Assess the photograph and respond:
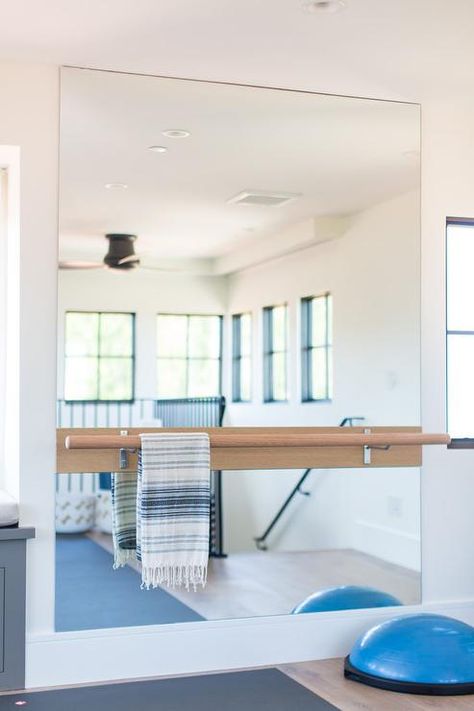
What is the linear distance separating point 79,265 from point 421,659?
1.80m

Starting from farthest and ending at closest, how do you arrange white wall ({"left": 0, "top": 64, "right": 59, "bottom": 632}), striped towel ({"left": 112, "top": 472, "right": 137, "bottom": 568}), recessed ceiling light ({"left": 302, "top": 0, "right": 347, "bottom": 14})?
striped towel ({"left": 112, "top": 472, "right": 137, "bottom": 568}) → white wall ({"left": 0, "top": 64, "right": 59, "bottom": 632}) → recessed ceiling light ({"left": 302, "top": 0, "right": 347, "bottom": 14})

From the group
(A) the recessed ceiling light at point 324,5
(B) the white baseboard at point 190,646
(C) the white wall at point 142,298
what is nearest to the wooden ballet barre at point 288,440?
(C) the white wall at point 142,298

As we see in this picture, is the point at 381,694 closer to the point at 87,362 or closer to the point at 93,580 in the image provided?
the point at 93,580

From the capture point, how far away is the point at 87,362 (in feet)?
11.6

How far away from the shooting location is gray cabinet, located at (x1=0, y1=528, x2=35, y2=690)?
337cm

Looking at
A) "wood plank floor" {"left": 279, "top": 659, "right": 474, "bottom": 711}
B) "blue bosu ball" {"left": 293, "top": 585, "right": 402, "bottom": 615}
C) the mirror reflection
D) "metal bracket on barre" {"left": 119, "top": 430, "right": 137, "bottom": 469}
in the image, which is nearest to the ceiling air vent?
the mirror reflection

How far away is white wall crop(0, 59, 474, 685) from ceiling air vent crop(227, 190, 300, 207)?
0.41 m

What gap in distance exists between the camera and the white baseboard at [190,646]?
3.47 meters

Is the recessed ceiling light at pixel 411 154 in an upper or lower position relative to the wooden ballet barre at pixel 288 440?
upper

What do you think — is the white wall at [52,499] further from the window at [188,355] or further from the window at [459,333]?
the window at [188,355]

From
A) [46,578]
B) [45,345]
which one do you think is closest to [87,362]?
[45,345]

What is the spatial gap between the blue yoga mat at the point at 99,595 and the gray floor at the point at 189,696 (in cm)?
23

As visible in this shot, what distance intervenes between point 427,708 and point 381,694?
7.4 inches

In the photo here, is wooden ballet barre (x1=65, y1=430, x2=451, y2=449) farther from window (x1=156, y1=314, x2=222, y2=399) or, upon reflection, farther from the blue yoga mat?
the blue yoga mat
